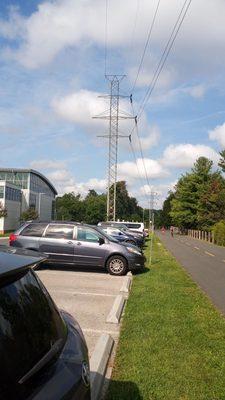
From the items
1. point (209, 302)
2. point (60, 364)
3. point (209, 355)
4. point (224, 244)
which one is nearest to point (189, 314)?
point (209, 302)

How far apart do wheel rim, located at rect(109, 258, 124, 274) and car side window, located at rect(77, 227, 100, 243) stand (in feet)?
2.87

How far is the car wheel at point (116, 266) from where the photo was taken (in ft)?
52.2

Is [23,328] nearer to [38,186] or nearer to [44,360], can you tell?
[44,360]

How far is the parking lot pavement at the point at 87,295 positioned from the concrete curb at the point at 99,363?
20 centimetres

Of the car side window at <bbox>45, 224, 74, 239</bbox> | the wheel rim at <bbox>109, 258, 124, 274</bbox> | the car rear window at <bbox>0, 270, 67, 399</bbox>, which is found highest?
the car side window at <bbox>45, 224, 74, 239</bbox>

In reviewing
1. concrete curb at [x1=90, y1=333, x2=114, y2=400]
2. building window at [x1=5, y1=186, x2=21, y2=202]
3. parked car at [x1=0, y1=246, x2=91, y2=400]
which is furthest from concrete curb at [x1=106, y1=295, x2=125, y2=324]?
building window at [x1=5, y1=186, x2=21, y2=202]

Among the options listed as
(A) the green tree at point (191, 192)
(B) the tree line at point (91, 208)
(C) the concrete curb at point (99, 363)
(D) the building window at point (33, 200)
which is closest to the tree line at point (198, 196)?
(A) the green tree at point (191, 192)

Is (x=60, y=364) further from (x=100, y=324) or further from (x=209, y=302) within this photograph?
(x=209, y=302)

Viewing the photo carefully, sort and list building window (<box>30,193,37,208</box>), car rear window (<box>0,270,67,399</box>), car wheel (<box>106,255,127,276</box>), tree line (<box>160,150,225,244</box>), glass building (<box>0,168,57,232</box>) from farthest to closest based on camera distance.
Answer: building window (<box>30,193,37,208</box>) → glass building (<box>0,168,57,232</box>) → tree line (<box>160,150,225,244</box>) → car wheel (<box>106,255,127,276</box>) → car rear window (<box>0,270,67,399</box>)

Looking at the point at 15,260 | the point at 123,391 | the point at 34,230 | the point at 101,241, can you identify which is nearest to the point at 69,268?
the point at 101,241

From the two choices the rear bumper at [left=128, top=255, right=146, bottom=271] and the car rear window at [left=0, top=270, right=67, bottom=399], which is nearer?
the car rear window at [left=0, top=270, right=67, bottom=399]

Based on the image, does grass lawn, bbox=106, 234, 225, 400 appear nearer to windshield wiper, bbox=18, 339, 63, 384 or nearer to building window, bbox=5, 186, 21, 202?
windshield wiper, bbox=18, 339, 63, 384

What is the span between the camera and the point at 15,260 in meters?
2.81

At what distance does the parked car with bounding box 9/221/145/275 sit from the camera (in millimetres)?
15992
